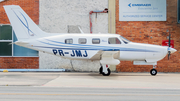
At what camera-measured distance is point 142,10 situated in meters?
18.6

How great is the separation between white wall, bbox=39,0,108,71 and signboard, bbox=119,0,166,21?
144cm

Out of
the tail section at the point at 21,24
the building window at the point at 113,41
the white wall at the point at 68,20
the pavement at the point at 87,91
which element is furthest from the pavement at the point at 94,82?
the white wall at the point at 68,20

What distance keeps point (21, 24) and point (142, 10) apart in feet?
30.9

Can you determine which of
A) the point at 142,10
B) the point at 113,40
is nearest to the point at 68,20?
the point at 113,40

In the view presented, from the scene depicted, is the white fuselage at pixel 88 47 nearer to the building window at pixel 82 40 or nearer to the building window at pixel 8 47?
the building window at pixel 82 40

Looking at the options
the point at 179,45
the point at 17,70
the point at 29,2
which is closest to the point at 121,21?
the point at 179,45

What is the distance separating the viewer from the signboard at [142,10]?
18609 mm

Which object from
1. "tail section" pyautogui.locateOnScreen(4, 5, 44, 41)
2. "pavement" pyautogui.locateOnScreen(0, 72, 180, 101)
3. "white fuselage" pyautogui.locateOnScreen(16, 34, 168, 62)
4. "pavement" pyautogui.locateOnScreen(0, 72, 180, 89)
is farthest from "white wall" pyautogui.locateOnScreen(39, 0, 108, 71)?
"pavement" pyautogui.locateOnScreen(0, 72, 180, 101)

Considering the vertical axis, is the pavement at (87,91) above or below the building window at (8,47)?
below

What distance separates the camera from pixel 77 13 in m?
18.8

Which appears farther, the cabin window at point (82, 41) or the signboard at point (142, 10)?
the signboard at point (142, 10)

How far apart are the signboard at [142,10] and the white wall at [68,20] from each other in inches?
56.5

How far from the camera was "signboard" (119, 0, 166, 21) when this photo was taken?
18.6 meters

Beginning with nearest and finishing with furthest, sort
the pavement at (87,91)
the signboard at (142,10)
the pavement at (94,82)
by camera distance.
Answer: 1. the pavement at (87,91)
2. the pavement at (94,82)
3. the signboard at (142,10)
